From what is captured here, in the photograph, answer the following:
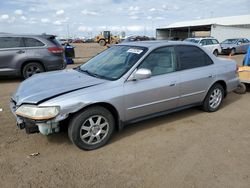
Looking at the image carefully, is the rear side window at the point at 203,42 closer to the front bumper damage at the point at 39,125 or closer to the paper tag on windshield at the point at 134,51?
the paper tag on windshield at the point at 134,51

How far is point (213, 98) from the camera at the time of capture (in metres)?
5.11

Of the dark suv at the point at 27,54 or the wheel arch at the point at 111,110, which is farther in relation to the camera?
the dark suv at the point at 27,54

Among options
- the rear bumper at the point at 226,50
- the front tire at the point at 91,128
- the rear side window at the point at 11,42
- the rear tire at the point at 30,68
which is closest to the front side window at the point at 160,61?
the front tire at the point at 91,128

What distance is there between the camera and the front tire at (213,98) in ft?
16.3

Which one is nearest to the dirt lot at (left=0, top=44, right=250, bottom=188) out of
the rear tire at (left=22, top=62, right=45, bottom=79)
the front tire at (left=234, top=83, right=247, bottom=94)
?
the front tire at (left=234, top=83, right=247, bottom=94)

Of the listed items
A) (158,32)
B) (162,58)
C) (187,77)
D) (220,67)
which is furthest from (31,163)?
(158,32)

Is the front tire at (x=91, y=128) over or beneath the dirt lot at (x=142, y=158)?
over

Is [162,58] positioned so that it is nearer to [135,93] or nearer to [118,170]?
[135,93]

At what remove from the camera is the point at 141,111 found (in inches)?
154

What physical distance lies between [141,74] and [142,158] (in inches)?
49.4

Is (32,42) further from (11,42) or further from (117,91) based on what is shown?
(117,91)

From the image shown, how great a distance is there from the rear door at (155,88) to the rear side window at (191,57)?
169 millimetres

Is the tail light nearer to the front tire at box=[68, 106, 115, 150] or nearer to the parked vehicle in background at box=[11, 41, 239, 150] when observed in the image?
the parked vehicle in background at box=[11, 41, 239, 150]

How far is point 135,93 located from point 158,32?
48.2 m
